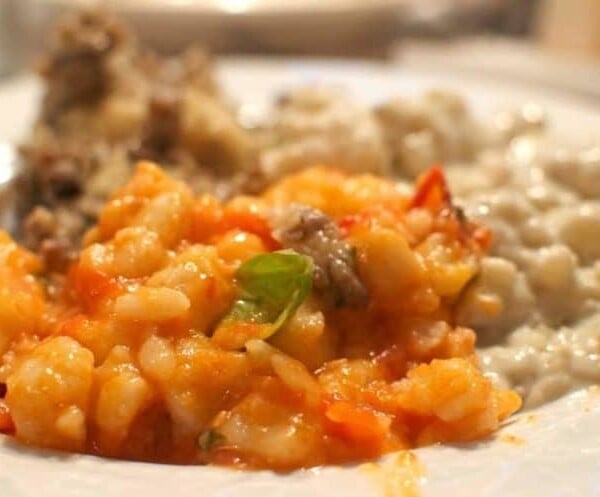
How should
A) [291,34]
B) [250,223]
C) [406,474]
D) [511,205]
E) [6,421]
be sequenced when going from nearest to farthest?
[406,474]
[6,421]
[250,223]
[511,205]
[291,34]

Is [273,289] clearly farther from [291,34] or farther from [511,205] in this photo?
[291,34]

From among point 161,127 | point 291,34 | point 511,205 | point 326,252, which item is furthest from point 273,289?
point 291,34

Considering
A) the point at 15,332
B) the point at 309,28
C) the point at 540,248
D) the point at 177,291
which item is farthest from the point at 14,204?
the point at 309,28

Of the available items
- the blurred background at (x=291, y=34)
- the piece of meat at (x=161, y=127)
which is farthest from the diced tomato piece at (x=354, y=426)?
the blurred background at (x=291, y=34)

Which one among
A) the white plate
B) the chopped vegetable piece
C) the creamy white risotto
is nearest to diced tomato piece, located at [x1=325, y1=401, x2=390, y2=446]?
the white plate

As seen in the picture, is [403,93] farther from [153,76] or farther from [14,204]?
[14,204]
